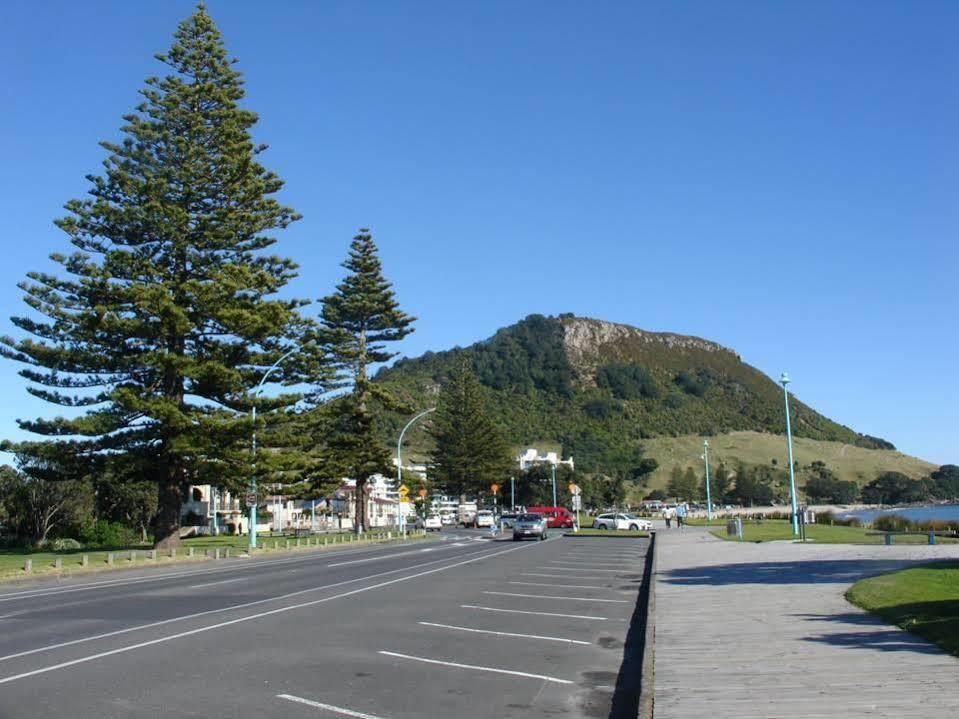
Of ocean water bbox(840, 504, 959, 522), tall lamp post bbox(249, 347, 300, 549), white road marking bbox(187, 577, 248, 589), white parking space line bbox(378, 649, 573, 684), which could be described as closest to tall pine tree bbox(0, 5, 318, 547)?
tall lamp post bbox(249, 347, 300, 549)

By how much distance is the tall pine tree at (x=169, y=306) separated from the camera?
39812 millimetres

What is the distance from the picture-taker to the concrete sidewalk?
7277 millimetres

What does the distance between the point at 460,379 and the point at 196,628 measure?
300 ft

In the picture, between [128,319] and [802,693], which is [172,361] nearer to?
[128,319]

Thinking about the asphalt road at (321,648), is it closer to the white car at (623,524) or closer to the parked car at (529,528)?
the parked car at (529,528)

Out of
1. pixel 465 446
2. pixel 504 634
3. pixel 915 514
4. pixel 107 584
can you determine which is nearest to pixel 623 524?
pixel 107 584

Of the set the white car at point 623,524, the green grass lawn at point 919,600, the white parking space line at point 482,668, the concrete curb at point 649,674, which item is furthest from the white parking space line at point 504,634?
the white car at point 623,524

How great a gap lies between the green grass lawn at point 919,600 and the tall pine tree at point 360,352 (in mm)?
Result: 48349

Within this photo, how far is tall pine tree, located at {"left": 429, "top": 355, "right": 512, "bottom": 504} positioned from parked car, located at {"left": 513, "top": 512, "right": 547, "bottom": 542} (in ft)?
167

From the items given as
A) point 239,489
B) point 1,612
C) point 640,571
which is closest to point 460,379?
point 239,489

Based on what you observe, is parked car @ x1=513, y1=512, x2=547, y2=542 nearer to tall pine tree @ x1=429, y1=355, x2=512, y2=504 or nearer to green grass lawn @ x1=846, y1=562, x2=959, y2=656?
green grass lawn @ x1=846, y1=562, x2=959, y2=656

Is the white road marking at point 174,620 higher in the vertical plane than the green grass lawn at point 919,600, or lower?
lower

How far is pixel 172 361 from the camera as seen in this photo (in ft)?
128

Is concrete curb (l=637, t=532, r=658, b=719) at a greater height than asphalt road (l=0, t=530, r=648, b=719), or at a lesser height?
greater
